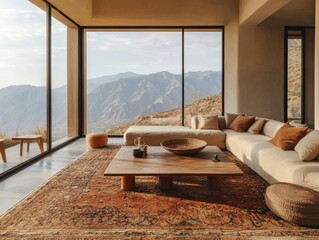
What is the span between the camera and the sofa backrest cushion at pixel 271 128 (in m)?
4.82

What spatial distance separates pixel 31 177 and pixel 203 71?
214 inches

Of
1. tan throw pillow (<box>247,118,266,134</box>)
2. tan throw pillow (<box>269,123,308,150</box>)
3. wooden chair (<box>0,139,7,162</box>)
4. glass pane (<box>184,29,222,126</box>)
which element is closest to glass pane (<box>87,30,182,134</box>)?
glass pane (<box>184,29,222,126</box>)

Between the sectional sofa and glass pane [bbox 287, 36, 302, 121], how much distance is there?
250 centimetres

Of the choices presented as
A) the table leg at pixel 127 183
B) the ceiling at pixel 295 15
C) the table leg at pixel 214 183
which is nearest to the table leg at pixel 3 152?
the table leg at pixel 127 183

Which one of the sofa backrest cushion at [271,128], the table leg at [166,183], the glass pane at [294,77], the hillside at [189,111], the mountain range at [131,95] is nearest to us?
the table leg at [166,183]

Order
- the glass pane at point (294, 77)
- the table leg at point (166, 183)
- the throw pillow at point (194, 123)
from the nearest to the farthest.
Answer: the table leg at point (166, 183), the throw pillow at point (194, 123), the glass pane at point (294, 77)

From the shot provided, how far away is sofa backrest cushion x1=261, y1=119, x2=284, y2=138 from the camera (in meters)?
4.82

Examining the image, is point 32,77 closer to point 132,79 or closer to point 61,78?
point 61,78

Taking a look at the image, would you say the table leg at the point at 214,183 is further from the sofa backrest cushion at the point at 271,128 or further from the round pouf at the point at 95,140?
the round pouf at the point at 95,140

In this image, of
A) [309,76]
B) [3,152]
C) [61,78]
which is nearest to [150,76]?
[61,78]

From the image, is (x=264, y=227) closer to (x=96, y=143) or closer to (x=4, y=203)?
(x=4, y=203)

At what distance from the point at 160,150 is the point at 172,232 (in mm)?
1789

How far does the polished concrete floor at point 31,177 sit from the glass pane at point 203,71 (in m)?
3.47

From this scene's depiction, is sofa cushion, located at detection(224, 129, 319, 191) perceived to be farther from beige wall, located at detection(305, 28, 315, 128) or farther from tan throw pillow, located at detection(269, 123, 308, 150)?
beige wall, located at detection(305, 28, 315, 128)
